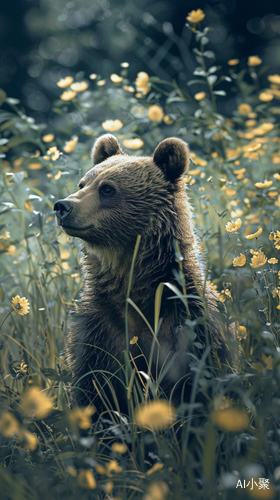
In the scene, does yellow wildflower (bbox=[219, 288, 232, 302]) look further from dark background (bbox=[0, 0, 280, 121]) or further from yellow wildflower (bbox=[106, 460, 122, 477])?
dark background (bbox=[0, 0, 280, 121])

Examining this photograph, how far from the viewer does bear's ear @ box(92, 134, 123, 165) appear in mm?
2665

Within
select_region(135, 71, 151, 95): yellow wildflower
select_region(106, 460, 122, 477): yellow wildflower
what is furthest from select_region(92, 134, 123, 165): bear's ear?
select_region(106, 460, 122, 477): yellow wildflower

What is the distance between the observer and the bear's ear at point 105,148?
2.66 metres

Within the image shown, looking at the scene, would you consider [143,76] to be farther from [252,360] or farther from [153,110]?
[252,360]

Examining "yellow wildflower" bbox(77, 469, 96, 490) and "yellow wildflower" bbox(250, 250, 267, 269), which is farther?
"yellow wildflower" bbox(250, 250, 267, 269)

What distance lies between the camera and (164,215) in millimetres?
2201

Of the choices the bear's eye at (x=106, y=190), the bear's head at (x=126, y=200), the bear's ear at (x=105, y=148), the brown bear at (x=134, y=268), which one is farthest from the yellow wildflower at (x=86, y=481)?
the bear's ear at (x=105, y=148)

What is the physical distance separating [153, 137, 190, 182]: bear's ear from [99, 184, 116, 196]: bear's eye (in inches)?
11.5

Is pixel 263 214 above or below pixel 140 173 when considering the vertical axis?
below

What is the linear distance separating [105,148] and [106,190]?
20.2 inches

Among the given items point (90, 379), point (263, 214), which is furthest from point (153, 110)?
point (90, 379)

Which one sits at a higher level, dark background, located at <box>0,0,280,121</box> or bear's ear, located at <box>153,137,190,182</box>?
dark background, located at <box>0,0,280,121</box>

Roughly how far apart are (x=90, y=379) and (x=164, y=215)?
859 mm

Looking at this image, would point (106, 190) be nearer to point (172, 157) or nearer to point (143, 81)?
point (172, 157)
